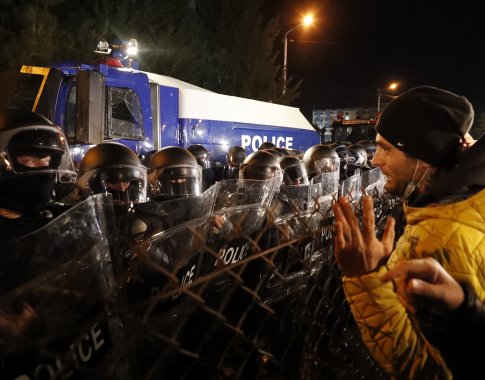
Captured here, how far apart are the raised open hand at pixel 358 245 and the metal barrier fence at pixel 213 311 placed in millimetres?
260

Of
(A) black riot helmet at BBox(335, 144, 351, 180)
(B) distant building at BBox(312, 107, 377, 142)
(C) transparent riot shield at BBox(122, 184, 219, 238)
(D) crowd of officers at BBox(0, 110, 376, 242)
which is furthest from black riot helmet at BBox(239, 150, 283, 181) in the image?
(B) distant building at BBox(312, 107, 377, 142)

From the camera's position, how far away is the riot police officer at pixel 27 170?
99.3 inches

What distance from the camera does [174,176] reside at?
4.40 meters

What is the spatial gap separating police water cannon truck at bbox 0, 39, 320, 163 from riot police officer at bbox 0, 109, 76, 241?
3.33m

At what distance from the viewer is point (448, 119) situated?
1.71 m

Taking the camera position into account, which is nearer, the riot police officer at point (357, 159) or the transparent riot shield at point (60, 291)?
the transparent riot shield at point (60, 291)

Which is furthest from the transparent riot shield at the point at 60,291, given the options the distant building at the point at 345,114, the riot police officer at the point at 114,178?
the distant building at the point at 345,114

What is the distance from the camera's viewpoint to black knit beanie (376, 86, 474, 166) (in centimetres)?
171

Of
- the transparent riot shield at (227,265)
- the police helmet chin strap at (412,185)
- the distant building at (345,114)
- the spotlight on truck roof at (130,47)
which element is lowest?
the transparent riot shield at (227,265)

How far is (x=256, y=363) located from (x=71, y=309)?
249 centimetres

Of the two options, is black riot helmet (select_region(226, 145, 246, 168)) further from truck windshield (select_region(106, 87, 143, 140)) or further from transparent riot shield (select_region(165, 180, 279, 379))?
transparent riot shield (select_region(165, 180, 279, 379))

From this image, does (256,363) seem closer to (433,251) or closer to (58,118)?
(433,251)

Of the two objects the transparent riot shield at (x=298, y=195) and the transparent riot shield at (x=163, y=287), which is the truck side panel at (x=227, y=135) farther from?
the transparent riot shield at (x=163, y=287)

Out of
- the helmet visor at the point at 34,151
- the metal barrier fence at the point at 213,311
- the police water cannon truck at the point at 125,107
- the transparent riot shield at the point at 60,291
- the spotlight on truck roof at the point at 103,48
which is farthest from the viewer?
the spotlight on truck roof at the point at 103,48
